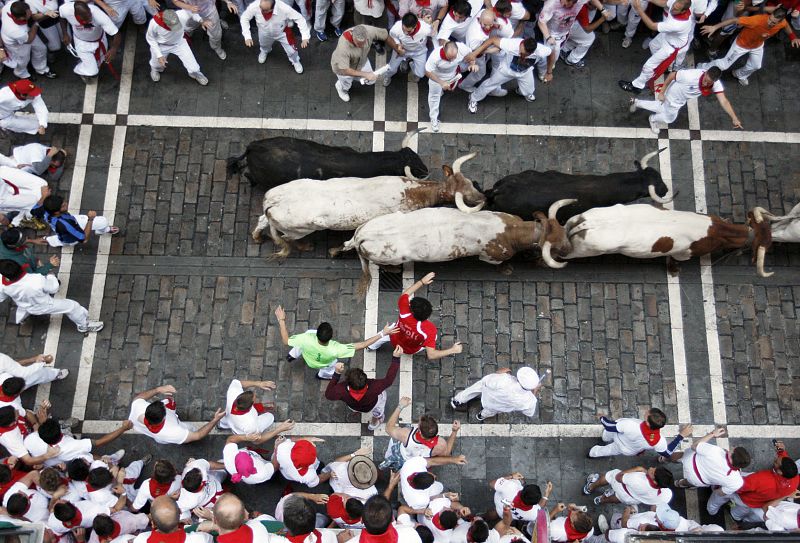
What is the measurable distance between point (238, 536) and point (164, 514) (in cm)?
83

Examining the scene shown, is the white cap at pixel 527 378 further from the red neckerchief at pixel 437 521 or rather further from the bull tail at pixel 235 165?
the bull tail at pixel 235 165

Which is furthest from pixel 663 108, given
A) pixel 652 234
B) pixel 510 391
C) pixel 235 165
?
pixel 235 165

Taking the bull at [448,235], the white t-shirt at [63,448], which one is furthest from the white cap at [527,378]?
the white t-shirt at [63,448]

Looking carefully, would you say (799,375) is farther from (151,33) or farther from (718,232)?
(151,33)

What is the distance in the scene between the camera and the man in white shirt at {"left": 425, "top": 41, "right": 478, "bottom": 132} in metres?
11.1

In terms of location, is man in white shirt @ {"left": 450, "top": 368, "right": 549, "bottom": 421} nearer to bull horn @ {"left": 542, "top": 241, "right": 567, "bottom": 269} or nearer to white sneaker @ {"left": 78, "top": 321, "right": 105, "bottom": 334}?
bull horn @ {"left": 542, "top": 241, "right": 567, "bottom": 269}

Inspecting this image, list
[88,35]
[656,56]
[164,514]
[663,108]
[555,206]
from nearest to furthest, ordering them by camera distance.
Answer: [164,514] < [555,206] < [88,35] < [656,56] < [663,108]

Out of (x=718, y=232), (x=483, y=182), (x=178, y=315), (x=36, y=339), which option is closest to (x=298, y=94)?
(x=483, y=182)

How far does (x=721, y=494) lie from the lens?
9820mm

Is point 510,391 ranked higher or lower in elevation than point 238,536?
higher

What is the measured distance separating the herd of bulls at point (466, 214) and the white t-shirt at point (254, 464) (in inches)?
134

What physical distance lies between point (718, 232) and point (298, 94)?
25.8 ft

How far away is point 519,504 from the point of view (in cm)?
866

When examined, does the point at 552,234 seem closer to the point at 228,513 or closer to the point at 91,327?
the point at 228,513
